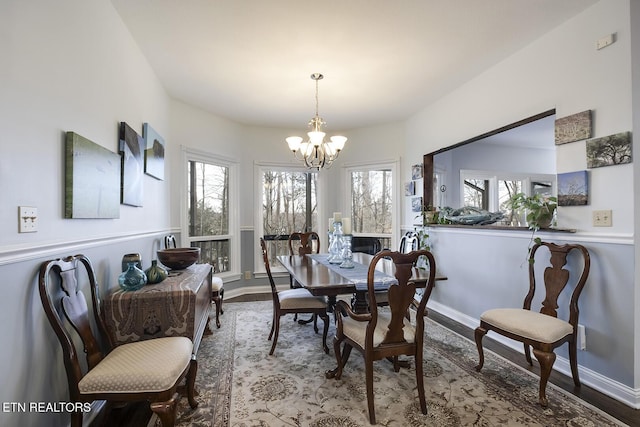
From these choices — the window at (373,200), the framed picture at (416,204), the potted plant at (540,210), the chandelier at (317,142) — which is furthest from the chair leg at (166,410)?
the window at (373,200)

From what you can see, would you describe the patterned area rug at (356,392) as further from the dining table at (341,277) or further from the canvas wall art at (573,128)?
the canvas wall art at (573,128)

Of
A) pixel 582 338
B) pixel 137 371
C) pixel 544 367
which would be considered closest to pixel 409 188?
pixel 582 338

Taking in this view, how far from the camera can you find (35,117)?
1379 mm

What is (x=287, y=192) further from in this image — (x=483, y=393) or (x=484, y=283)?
(x=483, y=393)

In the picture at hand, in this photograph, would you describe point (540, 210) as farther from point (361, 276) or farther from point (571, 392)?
point (361, 276)

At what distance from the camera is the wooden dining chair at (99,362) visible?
1406 millimetres

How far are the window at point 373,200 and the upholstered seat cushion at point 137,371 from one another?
370cm

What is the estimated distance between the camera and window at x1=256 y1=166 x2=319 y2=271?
5004 mm

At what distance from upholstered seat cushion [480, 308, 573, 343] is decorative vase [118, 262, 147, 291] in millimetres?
2445

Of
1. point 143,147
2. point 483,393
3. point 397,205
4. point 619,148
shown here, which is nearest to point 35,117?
point 143,147

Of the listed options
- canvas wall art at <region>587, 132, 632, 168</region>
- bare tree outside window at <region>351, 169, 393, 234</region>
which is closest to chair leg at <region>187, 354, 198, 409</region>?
canvas wall art at <region>587, 132, 632, 168</region>

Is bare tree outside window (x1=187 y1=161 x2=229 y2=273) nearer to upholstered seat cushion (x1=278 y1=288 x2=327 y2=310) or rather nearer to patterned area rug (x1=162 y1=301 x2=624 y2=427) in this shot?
patterned area rug (x1=162 y1=301 x2=624 y2=427)

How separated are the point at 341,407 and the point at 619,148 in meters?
2.44

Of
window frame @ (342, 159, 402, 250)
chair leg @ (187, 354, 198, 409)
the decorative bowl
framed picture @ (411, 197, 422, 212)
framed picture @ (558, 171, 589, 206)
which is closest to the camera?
chair leg @ (187, 354, 198, 409)
